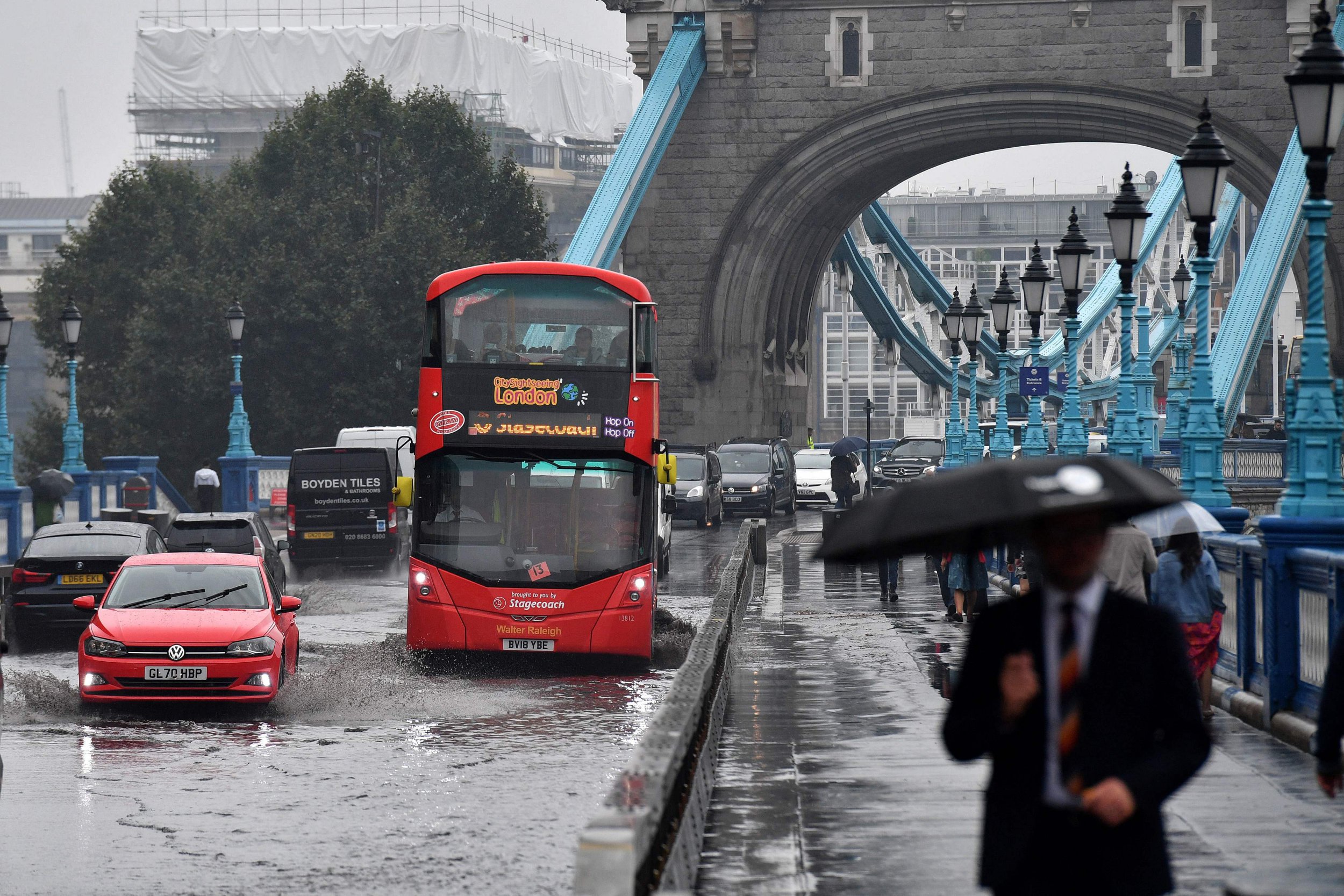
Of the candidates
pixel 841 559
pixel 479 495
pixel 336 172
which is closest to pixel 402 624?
pixel 479 495

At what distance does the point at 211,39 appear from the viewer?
431 feet

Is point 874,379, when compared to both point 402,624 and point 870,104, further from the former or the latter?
point 402,624

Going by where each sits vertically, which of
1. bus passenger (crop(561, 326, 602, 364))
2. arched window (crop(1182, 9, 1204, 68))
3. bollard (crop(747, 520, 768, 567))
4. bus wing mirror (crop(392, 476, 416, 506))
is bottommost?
bollard (crop(747, 520, 768, 567))

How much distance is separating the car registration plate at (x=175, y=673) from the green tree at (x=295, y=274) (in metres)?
37.0

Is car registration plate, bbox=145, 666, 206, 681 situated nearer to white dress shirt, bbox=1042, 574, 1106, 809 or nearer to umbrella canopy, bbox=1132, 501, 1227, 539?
umbrella canopy, bbox=1132, 501, 1227, 539

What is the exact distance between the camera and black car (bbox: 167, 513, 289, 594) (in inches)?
867

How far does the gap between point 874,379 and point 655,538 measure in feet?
401

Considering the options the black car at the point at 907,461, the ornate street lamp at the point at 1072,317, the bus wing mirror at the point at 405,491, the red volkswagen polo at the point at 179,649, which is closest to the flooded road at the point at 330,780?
the red volkswagen polo at the point at 179,649

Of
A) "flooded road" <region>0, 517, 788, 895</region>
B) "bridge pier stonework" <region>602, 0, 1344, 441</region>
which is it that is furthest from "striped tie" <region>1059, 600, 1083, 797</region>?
"bridge pier stonework" <region>602, 0, 1344, 441</region>

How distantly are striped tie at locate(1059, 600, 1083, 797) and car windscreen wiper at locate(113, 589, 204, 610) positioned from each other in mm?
10898

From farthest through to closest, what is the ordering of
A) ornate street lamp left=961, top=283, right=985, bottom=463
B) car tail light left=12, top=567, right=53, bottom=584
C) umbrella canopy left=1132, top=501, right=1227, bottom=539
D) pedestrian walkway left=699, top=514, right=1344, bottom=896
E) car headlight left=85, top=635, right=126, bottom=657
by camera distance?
1. ornate street lamp left=961, top=283, right=985, bottom=463
2. car tail light left=12, top=567, right=53, bottom=584
3. car headlight left=85, top=635, right=126, bottom=657
4. umbrella canopy left=1132, top=501, right=1227, bottom=539
5. pedestrian walkway left=699, top=514, right=1344, bottom=896

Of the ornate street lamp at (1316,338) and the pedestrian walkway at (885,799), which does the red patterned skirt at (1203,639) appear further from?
the ornate street lamp at (1316,338)

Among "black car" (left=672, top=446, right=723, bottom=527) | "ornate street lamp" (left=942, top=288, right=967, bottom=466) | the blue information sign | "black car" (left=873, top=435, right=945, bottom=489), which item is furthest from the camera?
"black car" (left=873, top=435, right=945, bottom=489)

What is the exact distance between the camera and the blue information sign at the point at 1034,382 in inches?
A: 1200
